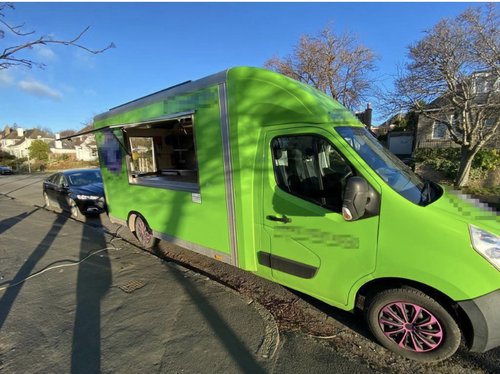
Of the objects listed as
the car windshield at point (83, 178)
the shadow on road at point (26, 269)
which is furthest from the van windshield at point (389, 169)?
the car windshield at point (83, 178)

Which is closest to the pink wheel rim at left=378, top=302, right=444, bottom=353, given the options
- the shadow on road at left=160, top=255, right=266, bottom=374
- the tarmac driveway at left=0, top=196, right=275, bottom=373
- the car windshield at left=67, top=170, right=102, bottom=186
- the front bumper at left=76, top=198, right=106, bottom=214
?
the tarmac driveway at left=0, top=196, right=275, bottom=373

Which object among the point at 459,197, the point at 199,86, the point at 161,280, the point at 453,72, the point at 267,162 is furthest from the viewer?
the point at 453,72

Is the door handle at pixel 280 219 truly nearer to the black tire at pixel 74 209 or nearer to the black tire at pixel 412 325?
the black tire at pixel 412 325

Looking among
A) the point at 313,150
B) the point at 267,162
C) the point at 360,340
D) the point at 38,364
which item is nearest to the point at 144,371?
the point at 38,364

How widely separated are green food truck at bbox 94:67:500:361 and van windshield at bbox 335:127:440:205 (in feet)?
0.05

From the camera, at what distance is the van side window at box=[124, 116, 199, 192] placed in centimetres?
468

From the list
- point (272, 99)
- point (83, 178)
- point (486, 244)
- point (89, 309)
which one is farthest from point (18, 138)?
point (486, 244)

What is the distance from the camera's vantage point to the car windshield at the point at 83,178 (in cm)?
901

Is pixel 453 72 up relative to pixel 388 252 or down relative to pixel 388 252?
up

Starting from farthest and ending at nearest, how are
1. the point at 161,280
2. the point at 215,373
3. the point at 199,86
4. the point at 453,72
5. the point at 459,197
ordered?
the point at 453,72
the point at 161,280
the point at 199,86
the point at 459,197
the point at 215,373

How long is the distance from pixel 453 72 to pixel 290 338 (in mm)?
14697

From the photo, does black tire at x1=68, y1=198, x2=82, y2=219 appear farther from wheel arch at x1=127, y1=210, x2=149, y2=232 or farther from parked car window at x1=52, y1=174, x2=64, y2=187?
wheel arch at x1=127, y1=210, x2=149, y2=232

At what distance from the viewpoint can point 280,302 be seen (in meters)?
3.47

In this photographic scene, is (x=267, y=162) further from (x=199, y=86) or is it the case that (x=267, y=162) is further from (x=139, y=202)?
(x=139, y=202)
